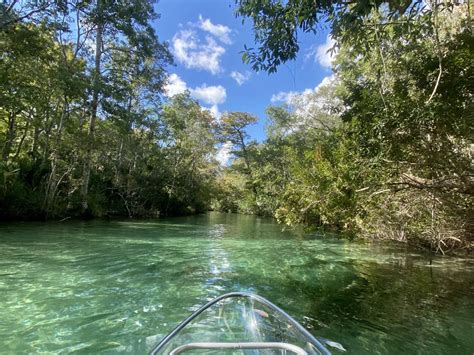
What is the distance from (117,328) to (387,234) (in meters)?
11.7

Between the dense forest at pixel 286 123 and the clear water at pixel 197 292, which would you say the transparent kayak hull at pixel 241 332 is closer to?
the clear water at pixel 197 292

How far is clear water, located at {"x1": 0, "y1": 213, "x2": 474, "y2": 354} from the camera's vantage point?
13.4 feet

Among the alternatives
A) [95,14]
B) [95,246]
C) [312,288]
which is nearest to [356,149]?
[312,288]

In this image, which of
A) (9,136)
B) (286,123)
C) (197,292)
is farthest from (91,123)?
(286,123)

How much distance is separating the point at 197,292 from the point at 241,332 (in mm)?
2009

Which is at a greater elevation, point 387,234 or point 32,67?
point 32,67

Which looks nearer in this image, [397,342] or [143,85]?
[397,342]

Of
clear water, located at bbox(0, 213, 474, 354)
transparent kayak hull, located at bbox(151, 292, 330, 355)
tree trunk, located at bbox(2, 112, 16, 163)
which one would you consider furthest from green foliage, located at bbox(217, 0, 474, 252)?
tree trunk, located at bbox(2, 112, 16, 163)

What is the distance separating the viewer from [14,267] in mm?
6746

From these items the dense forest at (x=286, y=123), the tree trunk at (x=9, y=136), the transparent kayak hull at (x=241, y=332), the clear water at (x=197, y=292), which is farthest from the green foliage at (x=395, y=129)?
the tree trunk at (x=9, y=136)

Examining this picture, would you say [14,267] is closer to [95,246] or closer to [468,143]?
[95,246]

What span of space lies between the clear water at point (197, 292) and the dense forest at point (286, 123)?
149 centimetres

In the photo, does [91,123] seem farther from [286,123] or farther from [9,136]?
[286,123]

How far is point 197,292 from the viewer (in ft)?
19.6
